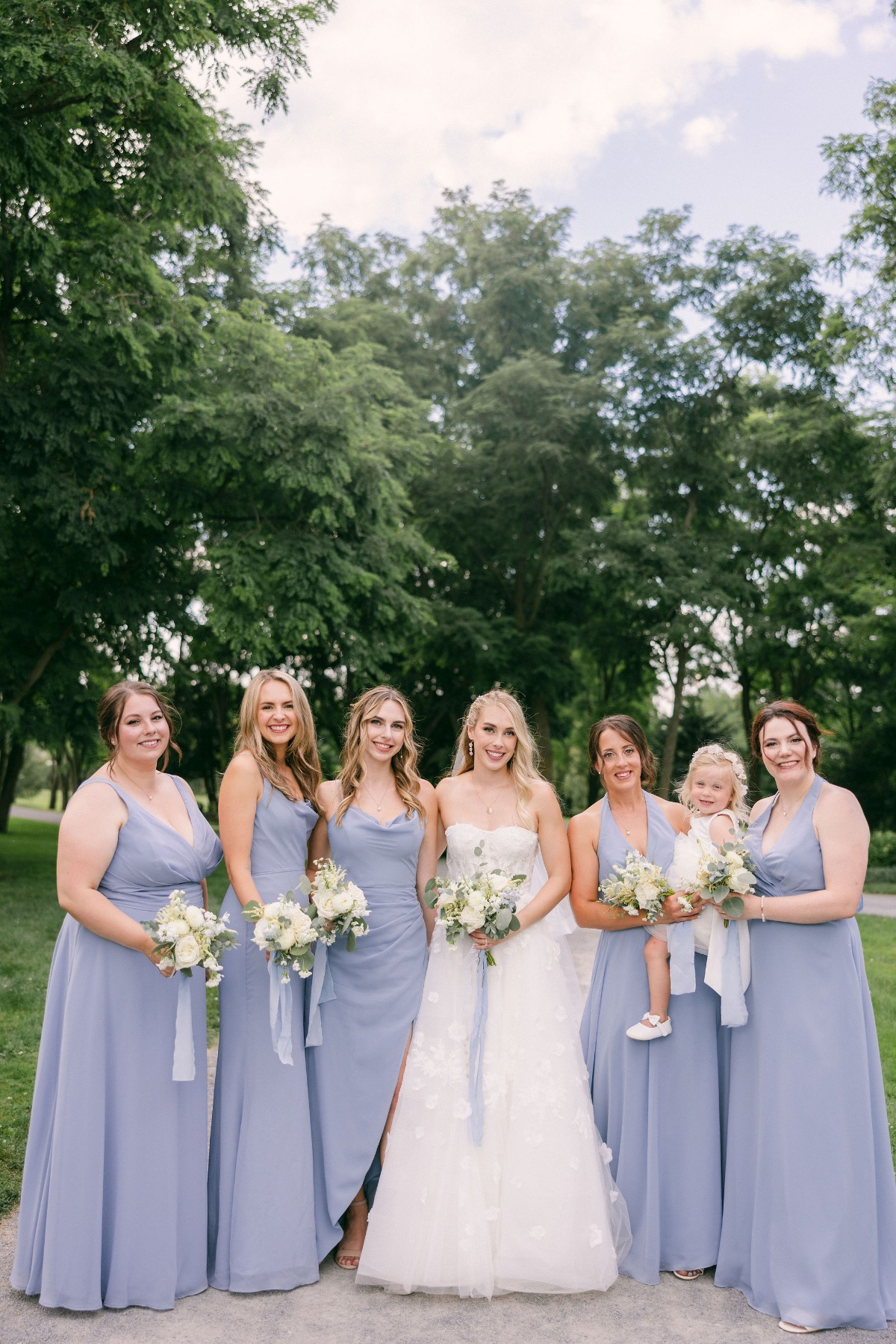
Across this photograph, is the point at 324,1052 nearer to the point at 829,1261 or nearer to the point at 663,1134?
the point at 663,1134

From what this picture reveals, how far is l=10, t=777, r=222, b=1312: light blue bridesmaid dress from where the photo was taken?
435 centimetres

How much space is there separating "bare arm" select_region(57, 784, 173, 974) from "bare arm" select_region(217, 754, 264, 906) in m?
0.50

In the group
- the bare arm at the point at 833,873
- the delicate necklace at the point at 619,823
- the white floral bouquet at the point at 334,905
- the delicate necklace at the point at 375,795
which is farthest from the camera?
the delicate necklace at the point at 619,823

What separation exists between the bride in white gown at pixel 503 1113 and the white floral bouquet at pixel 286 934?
705 mm

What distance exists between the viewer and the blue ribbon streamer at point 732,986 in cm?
469

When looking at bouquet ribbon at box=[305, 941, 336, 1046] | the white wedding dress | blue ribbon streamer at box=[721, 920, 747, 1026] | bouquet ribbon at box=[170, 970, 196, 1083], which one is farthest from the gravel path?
blue ribbon streamer at box=[721, 920, 747, 1026]

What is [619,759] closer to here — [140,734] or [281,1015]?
[281,1015]

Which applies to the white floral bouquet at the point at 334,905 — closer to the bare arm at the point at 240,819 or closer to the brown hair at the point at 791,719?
the bare arm at the point at 240,819

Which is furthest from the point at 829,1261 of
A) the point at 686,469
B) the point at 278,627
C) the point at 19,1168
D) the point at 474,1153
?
the point at 686,469

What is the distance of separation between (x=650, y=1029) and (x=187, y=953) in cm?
219

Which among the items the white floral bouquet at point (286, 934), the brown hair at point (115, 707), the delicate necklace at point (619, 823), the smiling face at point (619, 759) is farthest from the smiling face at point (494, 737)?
the brown hair at point (115, 707)

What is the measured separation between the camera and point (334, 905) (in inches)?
180

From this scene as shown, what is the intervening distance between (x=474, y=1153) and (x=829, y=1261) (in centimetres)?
156

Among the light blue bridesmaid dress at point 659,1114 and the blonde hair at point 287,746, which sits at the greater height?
the blonde hair at point 287,746
